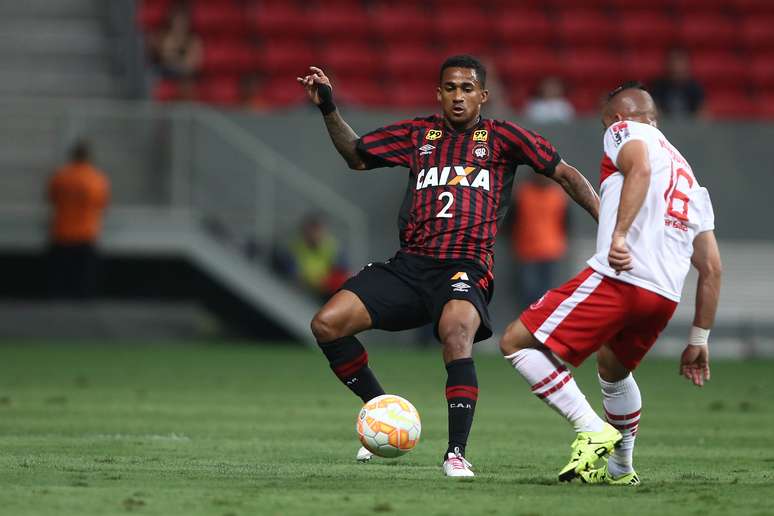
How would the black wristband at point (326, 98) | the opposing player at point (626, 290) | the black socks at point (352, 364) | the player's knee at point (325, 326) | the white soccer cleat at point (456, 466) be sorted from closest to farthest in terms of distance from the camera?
the opposing player at point (626, 290), the white soccer cleat at point (456, 466), the player's knee at point (325, 326), the black socks at point (352, 364), the black wristband at point (326, 98)

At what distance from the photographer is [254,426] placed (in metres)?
9.63

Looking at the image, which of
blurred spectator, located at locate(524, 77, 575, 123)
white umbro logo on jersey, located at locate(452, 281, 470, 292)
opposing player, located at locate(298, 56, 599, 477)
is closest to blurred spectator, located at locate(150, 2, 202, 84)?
blurred spectator, located at locate(524, 77, 575, 123)

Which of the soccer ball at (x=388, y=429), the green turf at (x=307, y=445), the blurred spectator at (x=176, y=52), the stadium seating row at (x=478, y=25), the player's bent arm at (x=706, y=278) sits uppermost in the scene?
the stadium seating row at (x=478, y=25)

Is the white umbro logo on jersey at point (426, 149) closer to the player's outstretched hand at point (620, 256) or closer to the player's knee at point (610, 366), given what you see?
the player's knee at point (610, 366)

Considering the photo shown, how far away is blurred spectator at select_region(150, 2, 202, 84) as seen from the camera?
61.9 ft

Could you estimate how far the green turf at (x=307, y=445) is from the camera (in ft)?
19.9

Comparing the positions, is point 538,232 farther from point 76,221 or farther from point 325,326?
point 325,326

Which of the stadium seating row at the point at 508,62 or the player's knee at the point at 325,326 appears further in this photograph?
the stadium seating row at the point at 508,62

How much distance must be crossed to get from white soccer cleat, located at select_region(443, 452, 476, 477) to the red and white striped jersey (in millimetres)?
1121

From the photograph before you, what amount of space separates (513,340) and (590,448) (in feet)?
1.98

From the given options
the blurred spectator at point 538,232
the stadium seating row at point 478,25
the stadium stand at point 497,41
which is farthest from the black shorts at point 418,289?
the stadium seating row at point 478,25

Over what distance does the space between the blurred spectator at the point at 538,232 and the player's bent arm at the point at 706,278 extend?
38.2ft

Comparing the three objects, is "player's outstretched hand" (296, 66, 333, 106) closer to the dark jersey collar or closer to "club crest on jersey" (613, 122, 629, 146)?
the dark jersey collar

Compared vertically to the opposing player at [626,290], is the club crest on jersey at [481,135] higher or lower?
higher
